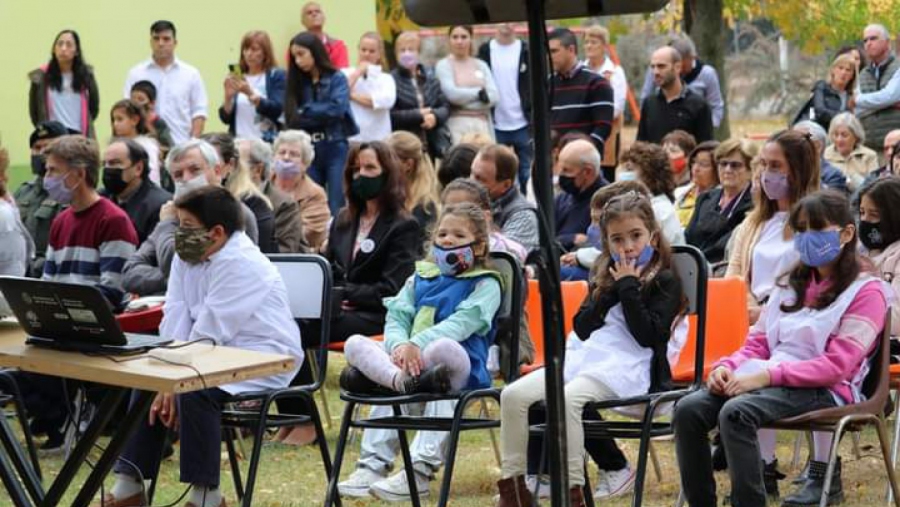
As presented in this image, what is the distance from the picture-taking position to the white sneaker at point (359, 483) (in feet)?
24.0

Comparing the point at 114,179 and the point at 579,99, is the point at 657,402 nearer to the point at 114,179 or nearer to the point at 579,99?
the point at 114,179

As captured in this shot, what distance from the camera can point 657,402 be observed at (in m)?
6.13

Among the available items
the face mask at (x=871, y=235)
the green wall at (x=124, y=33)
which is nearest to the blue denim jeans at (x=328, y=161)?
the green wall at (x=124, y=33)

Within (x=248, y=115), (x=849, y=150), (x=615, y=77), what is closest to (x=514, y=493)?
(x=849, y=150)

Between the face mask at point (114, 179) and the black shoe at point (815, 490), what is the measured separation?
13.6 feet

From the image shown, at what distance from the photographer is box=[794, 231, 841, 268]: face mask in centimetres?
612

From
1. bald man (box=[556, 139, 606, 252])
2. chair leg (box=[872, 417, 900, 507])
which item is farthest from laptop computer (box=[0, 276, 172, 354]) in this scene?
bald man (box=[556, 139, 606, 252])

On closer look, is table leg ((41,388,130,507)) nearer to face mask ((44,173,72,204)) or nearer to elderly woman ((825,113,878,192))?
face mask ((44,173,72,204))

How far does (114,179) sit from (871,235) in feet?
13.6

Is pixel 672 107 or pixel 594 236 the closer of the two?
pixel 594 236

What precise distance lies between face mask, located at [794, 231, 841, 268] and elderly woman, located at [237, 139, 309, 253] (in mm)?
3714

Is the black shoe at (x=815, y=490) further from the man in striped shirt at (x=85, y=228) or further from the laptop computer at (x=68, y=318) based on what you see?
the man in striped shirt at (x=85, y=228)

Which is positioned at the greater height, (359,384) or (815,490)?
(359,384)

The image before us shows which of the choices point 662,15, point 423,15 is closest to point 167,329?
point 423,15
